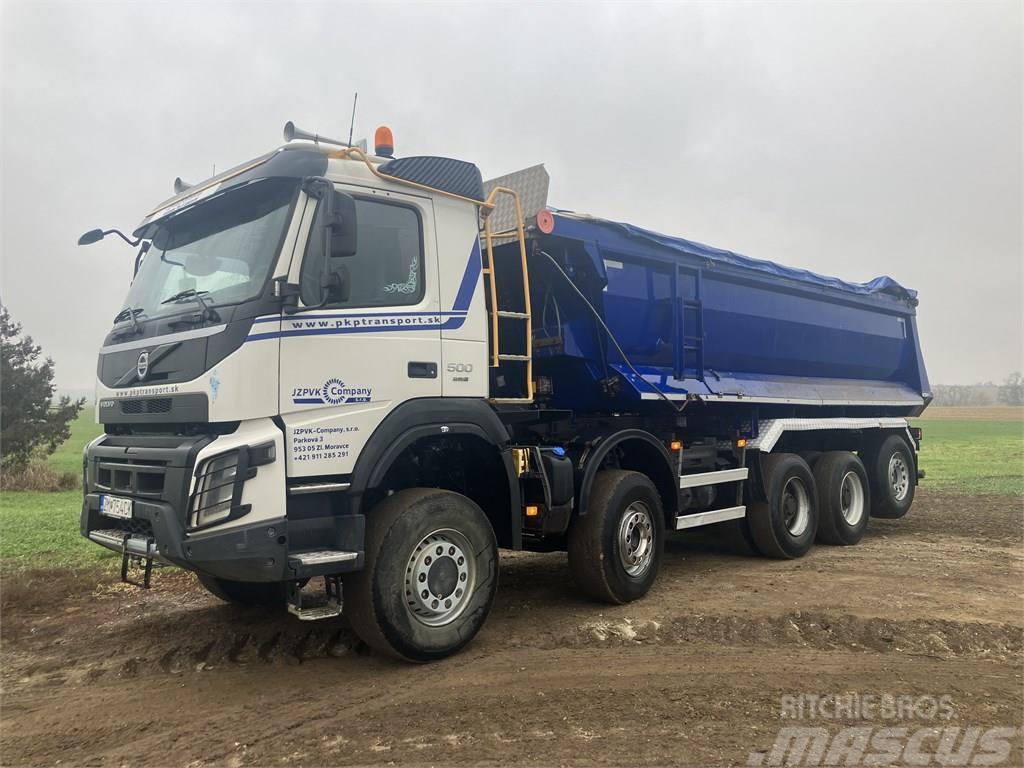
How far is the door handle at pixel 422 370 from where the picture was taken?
5.12 meters

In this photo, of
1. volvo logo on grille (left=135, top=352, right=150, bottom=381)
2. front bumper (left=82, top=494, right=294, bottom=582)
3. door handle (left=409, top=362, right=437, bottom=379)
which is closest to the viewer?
front bumper (left=82, top=494, right=294, bottom=582)

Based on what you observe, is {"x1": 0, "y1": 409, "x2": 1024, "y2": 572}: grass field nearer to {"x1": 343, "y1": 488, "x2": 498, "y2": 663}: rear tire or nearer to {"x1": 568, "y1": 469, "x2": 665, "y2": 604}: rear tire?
{"x1": 343, "y1": 488, "x2": 498, "y2": 663}: rear tire

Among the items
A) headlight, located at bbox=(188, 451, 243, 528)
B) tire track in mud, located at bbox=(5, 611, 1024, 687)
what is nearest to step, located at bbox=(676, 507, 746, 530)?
tire track in mud, located at bbox=(5, 611, 1024, 687)

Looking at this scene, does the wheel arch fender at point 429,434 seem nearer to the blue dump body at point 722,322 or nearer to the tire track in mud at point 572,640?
the tire track in mud at point 572,640

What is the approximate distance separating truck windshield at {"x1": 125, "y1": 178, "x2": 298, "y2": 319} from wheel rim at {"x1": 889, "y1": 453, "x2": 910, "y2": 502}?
951 cm

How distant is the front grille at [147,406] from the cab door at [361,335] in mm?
785

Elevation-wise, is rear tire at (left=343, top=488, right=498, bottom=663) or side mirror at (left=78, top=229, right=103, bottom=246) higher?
side mirror at (left=78, top=229, right=103, bottom=246)

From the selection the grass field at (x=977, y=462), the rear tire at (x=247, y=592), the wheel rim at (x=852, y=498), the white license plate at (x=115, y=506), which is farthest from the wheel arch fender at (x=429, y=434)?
the grass field at (x=977, y=462)

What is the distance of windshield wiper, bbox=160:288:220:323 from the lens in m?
4.60

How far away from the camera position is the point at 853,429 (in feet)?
32.7

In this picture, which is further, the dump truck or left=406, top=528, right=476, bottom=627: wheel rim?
left=406, top=528, right=476, bottom=627: wheel rim

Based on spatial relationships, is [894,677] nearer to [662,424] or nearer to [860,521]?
[662,424]

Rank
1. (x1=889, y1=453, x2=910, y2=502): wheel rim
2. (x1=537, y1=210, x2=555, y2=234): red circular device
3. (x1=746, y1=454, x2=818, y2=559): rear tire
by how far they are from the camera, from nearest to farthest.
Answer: (x1=537, y1=210, x2=555, y2=234): red circular device < (x1=746, y1=454, x2=818, y2=559): rear tire < (x1=889, y1=453, x2=910, y2=502): wheel rim

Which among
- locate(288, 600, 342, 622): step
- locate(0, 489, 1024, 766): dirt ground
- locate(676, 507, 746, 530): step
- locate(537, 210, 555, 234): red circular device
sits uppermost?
locate(537, 210, 555, 234): red circular device
